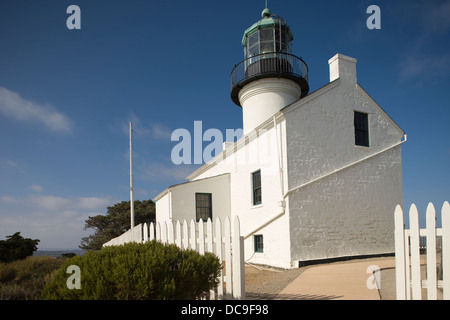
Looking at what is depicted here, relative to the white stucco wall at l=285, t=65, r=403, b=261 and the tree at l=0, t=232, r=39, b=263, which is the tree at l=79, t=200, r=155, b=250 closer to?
the tree at l=0, t=232, r=39, b=263

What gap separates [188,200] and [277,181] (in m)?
5.59

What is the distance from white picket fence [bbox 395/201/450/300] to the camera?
3.67 meters

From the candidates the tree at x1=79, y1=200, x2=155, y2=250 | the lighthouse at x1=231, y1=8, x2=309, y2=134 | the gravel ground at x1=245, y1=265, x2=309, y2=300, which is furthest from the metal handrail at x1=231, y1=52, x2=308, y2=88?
the tree at x1=79, y1=200, x2=155, y2=250

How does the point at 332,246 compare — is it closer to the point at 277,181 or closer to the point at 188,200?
the point at 277,181

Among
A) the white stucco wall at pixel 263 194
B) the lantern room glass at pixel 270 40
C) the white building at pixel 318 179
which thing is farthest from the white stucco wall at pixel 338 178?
the lantern room glass at pixel 270 40

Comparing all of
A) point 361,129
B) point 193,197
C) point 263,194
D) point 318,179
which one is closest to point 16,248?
point 193,197

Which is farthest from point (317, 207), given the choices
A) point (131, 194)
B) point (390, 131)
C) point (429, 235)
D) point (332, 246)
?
point (131, 194)

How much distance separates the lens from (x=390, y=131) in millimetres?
13648

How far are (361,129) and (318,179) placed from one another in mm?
3346

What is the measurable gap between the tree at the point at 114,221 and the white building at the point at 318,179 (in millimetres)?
16648

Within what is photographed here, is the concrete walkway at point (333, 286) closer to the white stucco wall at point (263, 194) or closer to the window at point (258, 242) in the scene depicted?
the white stucco wall at point (263, 194)

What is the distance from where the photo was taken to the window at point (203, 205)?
15602 mm

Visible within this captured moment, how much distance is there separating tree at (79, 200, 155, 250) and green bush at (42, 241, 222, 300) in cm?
2749

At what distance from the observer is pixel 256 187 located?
13.3m
